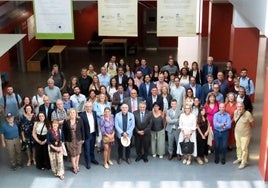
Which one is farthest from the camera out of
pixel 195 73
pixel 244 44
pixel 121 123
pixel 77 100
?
pixel 244 44

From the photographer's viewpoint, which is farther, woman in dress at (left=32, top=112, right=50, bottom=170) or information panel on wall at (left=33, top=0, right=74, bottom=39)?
information panel on wall at (left=33, top=0, right=74, bottom=39)

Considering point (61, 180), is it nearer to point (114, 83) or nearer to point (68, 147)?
point (68, 147)

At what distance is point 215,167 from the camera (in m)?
9.96

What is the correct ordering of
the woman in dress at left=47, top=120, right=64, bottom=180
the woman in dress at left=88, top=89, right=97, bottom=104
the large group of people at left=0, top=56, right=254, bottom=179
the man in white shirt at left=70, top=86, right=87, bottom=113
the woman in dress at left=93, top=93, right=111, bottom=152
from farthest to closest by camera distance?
1. the man in white shirt at left=70, top=86, right=87, bottom=113
2. the woman in dress at left=88, top=89, right=97, bottom=104
3. the woman in dress at left=93, top=93, right=111, bottom=152
4. the large group of people at left=0, top=56, right=254, bottom=179
5. the woman in dress at left=47, top=120, right=64, bottom=180

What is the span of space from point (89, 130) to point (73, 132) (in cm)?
43

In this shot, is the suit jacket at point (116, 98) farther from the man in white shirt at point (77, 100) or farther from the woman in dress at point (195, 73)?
the woman in dress at point (195, 73)

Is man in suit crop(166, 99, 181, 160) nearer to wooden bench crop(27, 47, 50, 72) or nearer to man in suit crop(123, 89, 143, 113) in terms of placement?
man in suit crop(123, 89, 143, 113)

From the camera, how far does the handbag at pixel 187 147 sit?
9.77 meters

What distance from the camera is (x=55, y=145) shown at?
920 centimetres

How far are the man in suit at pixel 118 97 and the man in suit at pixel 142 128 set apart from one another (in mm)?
932

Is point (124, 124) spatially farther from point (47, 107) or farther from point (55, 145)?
point (47, 107)

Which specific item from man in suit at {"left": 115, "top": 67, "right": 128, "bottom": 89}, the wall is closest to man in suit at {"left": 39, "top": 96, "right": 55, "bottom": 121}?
man in suit at {"left": 115, "top": 67, "right": 128, "bottom": 89}

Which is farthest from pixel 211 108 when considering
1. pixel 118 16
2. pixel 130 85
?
pixel 118 16

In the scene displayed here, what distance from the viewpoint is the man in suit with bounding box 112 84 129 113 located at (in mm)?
10633
